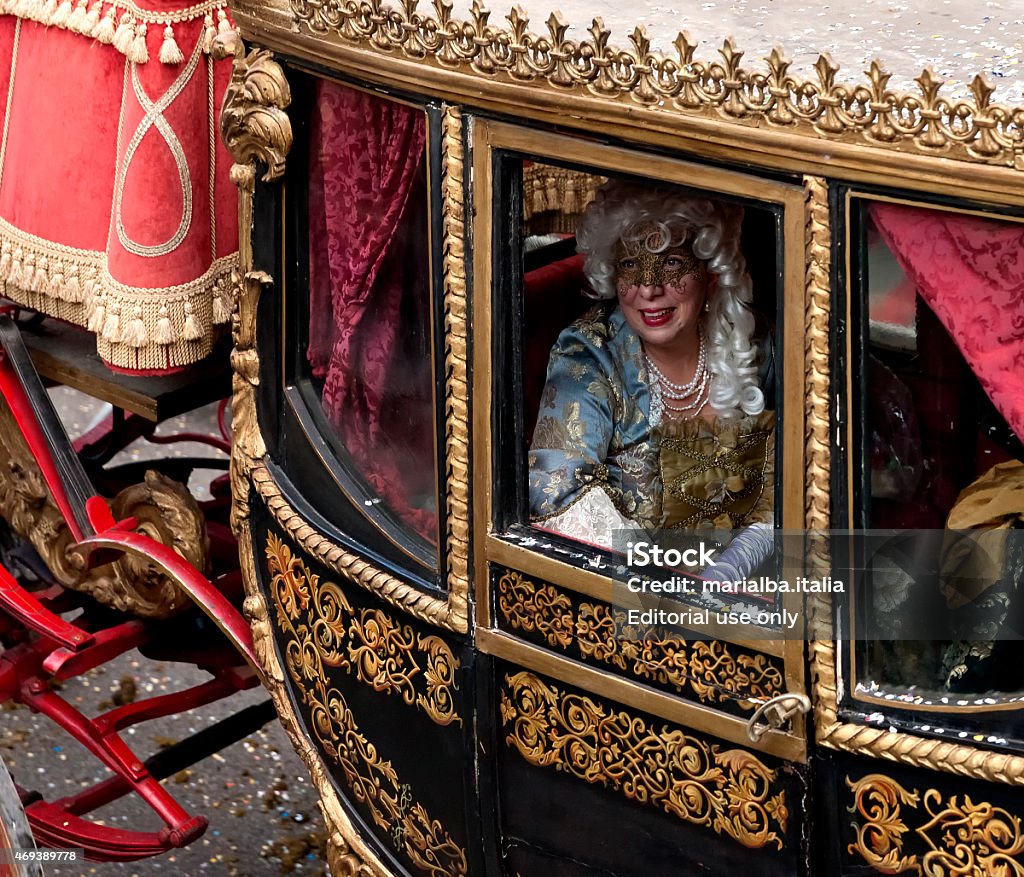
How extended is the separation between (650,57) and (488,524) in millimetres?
671

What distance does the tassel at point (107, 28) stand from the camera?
277cm

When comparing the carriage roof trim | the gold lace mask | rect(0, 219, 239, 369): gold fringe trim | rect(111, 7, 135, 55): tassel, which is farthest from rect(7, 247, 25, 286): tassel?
the gold lace mask

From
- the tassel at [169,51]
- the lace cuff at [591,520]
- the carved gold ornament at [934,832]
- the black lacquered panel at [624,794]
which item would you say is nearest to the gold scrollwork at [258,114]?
the tassel at [169,51]

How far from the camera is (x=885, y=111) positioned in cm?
177

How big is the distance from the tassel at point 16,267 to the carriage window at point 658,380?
40.9 inches

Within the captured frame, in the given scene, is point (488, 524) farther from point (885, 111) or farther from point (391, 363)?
point (885, 111)

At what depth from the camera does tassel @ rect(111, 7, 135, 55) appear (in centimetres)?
274

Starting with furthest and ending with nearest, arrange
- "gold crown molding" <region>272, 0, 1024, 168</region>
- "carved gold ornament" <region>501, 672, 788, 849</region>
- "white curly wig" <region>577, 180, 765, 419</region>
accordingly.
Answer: "white curly wig" <region>577, 180, 765, 419</region>, "carved gold ornament" <region>501, 672, 788, 849</region>, "gold crown molding" <region>272, 0, 1024, 168</region>

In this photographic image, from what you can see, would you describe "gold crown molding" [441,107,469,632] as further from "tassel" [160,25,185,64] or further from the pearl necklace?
"tassel" [160,25,185,64]

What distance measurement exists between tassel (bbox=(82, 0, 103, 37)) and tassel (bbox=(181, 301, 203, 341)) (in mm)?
470

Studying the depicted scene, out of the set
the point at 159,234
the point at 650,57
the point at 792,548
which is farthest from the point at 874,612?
the point at 159,234

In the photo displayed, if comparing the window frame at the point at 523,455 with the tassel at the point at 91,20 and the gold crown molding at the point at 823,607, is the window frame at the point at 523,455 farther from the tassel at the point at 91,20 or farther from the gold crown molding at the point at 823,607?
the tassel at the point at 91,20

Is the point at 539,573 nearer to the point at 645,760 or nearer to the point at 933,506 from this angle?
the point at 645,760

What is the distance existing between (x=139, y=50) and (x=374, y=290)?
62 centimetres
